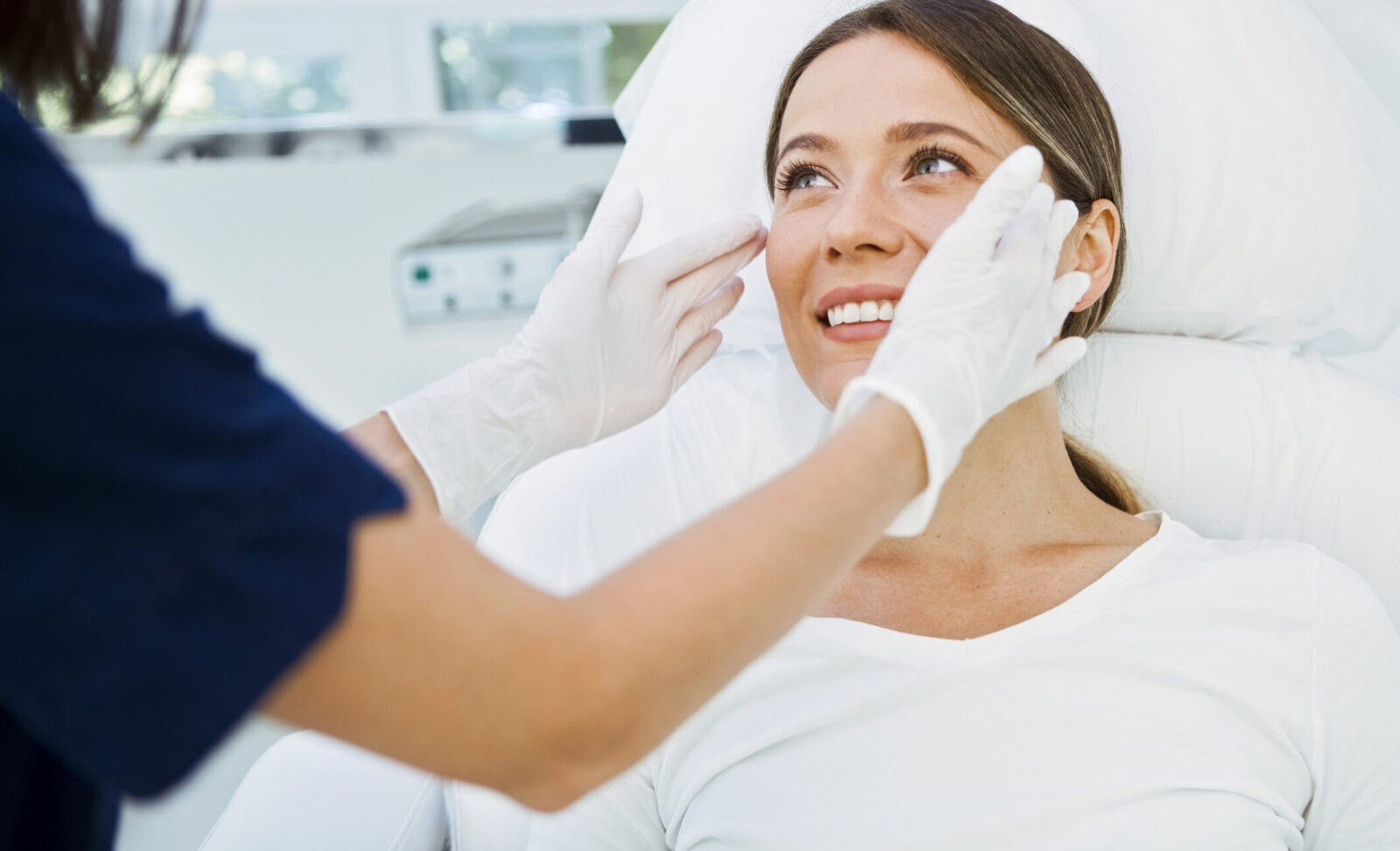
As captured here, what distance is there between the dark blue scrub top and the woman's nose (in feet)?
2.37

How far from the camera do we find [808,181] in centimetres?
132

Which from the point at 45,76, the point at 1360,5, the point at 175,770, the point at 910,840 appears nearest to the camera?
the point at 175,770

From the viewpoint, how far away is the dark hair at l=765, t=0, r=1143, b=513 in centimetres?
120

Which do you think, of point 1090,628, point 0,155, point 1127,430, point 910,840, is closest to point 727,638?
point 0,155

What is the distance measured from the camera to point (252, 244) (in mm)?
2104

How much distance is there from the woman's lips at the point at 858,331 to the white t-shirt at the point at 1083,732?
287mm

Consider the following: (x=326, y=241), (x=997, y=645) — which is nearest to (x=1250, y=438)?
(x=997, y=645)

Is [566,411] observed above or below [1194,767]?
above

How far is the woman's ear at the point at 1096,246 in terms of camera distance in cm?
124

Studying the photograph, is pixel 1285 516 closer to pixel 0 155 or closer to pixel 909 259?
pixel 909 259

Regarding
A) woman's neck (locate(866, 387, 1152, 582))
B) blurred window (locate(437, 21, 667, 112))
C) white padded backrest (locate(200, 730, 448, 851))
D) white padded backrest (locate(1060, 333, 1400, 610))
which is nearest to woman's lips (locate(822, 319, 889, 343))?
woman's neck (locate(866, 387, 1152, 582))

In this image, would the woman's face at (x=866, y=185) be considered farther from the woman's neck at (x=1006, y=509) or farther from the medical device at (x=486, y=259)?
the medical device at (x=486, y=259)

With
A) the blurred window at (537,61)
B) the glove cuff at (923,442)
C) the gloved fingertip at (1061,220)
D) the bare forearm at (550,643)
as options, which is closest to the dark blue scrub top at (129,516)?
the bare forearm at (550,643)

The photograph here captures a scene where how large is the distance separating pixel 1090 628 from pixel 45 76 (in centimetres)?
100
